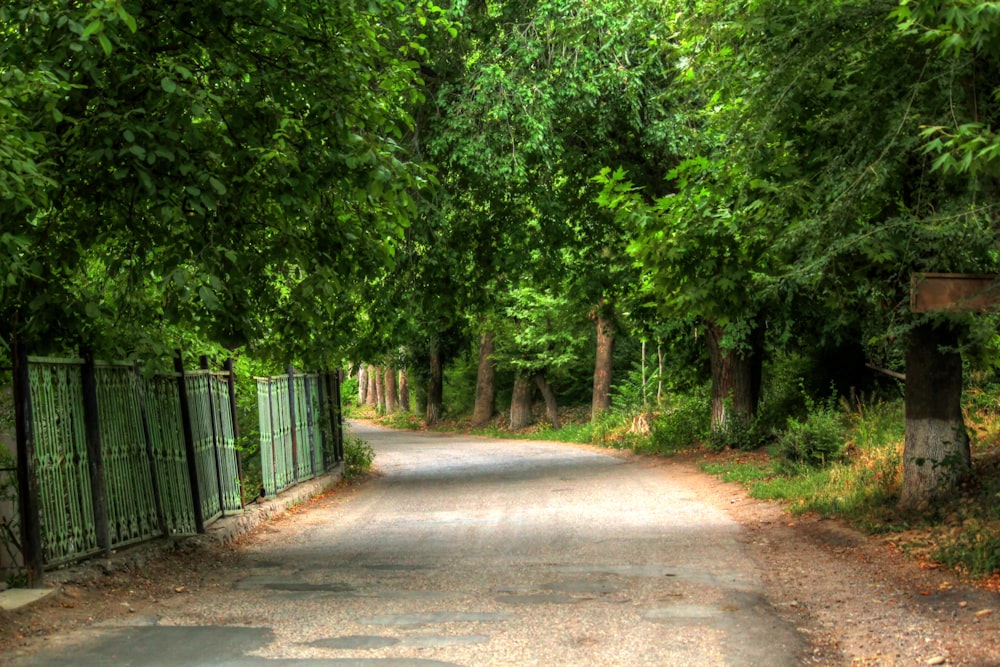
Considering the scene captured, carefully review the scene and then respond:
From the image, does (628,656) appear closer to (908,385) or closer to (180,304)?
(180,304)

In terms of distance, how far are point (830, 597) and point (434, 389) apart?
42063mm

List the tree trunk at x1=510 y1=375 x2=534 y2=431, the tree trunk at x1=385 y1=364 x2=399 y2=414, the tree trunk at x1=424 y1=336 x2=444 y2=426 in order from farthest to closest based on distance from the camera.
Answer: the tree trunk at x1=385 y1=364 x2=399 y2=414 → the tree trunk at x1=424 y1=336 x2=444 y2=426 → the tree trunk at x1=510 y1=375 x2=534 y2=431

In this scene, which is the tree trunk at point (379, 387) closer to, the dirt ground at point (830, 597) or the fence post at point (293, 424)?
the fence post at point (293, 424)

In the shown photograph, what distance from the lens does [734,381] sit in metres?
23.8

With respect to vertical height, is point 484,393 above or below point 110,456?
below

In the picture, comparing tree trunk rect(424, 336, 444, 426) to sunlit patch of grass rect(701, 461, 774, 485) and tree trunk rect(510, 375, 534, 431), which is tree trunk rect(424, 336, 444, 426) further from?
sunlit patch of grass rect(701, 461, 774, 485)

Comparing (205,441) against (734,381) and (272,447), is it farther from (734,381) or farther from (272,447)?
(734,381)

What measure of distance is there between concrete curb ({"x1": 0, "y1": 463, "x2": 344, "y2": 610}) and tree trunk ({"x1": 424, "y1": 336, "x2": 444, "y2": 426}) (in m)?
30.6

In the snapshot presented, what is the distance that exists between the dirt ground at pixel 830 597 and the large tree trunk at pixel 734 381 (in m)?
10.8

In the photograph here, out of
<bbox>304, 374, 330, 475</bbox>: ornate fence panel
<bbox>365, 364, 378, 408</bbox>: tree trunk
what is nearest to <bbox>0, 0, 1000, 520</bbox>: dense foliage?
<bbox>304, 374, 330, 475</bbox>: ornate fence panel

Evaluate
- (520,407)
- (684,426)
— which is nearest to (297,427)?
(684,426)

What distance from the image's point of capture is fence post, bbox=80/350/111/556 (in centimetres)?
996

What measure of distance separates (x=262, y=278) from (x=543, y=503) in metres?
7.56

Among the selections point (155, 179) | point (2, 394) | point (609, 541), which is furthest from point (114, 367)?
point (609, 541)
